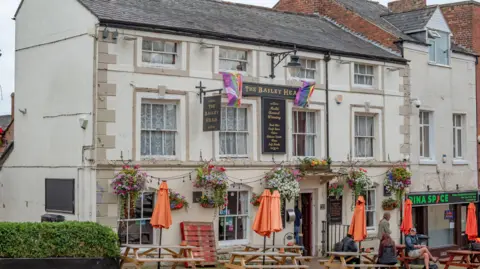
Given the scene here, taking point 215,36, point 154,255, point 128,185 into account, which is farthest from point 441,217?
point 128,185

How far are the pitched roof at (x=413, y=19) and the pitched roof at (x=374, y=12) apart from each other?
219mm

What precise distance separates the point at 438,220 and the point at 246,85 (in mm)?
10544

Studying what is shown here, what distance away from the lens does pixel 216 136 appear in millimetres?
23094

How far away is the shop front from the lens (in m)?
29.2

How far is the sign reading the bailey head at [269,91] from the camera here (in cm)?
2372

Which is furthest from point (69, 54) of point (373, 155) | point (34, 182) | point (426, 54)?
point (426, 54)

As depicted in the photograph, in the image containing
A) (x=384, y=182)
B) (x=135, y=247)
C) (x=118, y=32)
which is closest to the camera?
(x=135, y=247)

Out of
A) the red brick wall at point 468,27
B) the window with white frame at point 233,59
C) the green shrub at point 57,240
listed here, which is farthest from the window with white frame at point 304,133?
the red brick wall at point 468,27

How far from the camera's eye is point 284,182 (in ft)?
78.4

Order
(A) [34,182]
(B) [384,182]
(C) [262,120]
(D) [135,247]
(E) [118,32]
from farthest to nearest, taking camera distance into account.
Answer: (B) [384,182] → (C) [262,120] → (A) [34,182] → (E) [118,32] → (D) [135,247]

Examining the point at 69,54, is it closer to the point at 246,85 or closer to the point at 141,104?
the point at 141,104

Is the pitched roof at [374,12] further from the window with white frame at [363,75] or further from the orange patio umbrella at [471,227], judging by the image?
the orange patio umbrella at [471,227]

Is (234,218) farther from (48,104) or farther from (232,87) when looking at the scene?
(48,104)

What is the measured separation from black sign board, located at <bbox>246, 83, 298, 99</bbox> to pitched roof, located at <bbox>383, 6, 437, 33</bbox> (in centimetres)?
702
